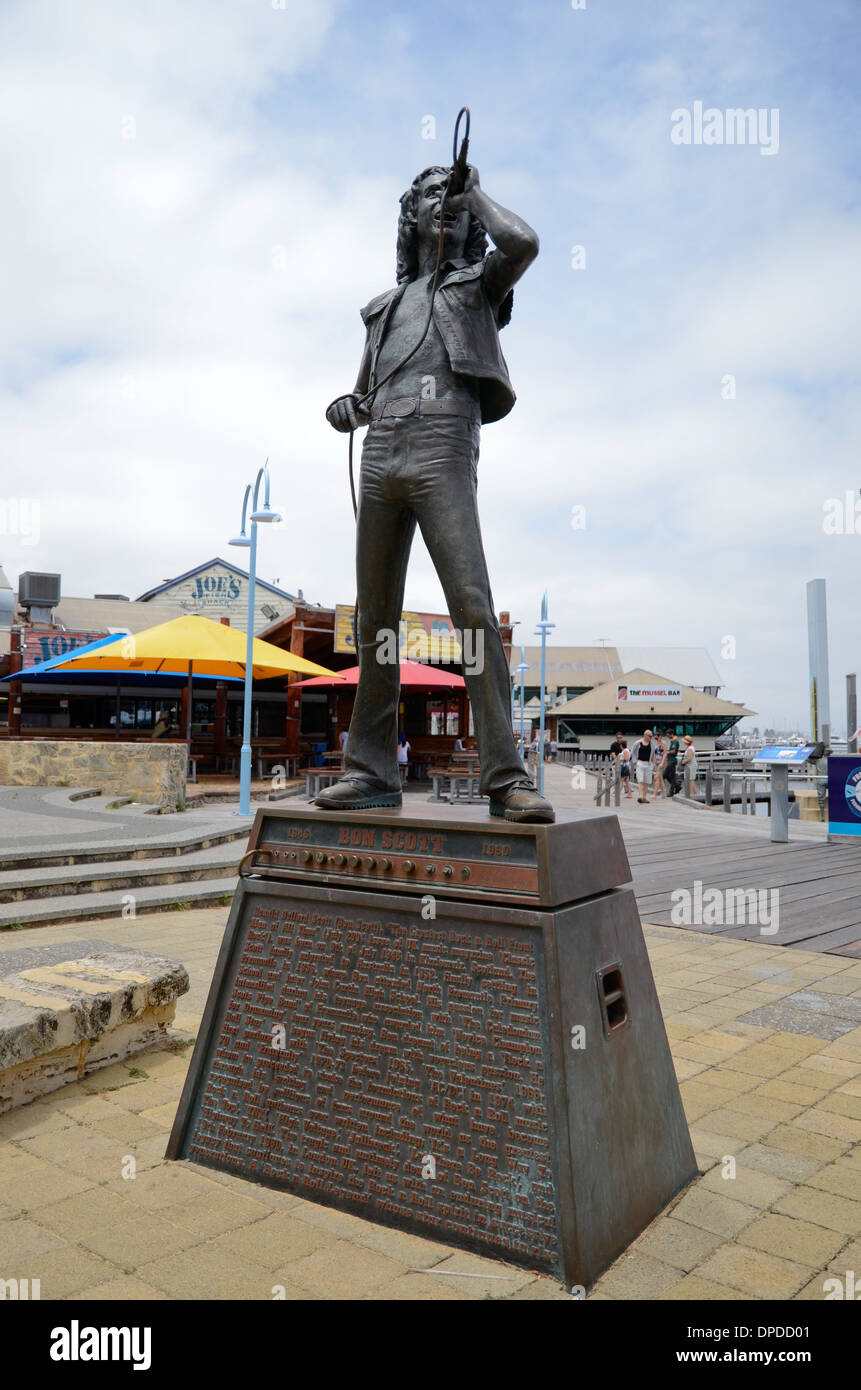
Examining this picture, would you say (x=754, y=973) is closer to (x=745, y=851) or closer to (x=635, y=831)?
(x=745, y=851)

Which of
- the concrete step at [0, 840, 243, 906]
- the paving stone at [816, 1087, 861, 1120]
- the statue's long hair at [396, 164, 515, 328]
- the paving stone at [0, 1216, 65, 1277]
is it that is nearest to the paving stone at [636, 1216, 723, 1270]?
the paving stone at [816, 1087, 861, 1120]

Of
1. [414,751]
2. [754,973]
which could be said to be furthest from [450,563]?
[414,751]

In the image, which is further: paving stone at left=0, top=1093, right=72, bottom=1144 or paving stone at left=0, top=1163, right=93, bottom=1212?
paving stone at left=0, top=1093, right=72, bottom=1144

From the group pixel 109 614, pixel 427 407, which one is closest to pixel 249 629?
pixel 427 407

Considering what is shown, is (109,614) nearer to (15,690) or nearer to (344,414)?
(15,690)

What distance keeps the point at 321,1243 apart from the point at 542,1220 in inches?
21.8

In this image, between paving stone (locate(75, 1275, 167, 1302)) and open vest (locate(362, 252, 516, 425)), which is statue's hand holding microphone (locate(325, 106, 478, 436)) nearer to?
open vest (locate(362, 252, 516, 425))

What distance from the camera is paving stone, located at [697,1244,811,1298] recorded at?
2123 millimetres

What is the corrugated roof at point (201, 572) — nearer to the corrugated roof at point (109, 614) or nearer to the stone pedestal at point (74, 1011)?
the corrugated roof at point (109, 614)

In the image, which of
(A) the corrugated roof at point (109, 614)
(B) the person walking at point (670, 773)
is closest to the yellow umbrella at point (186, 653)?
(B) the person walking at point (670, 773)

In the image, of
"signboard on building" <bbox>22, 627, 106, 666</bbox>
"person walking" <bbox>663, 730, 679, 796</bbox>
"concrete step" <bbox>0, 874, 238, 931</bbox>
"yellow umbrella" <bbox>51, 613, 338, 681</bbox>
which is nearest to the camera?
"concrete step" <bbox>0, 874, 238, 931</bbox>

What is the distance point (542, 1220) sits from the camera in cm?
217

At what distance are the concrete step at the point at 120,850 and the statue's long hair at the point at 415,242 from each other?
5232 mm

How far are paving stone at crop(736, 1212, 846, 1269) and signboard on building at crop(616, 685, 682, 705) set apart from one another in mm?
40194
